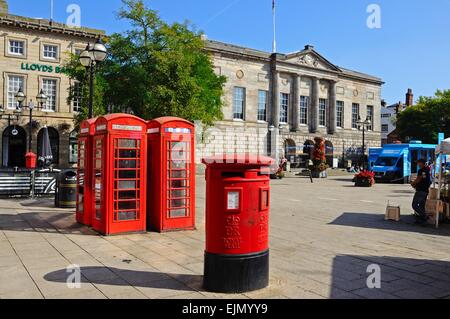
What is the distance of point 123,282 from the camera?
533 centimetres

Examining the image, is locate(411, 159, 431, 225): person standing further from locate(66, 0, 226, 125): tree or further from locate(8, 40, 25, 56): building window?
locate(8, 40, 25, 56): building window

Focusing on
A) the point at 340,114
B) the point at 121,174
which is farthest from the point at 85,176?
the point at 340,114

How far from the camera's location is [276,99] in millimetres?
50656

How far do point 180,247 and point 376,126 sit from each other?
198ft

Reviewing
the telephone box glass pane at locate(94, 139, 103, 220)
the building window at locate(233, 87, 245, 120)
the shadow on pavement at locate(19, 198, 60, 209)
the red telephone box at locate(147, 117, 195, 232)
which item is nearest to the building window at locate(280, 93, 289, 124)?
the building window at locate(233, 87, 245, 120)

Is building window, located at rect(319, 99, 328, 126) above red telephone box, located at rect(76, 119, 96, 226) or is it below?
above

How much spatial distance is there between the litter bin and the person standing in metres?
10.0

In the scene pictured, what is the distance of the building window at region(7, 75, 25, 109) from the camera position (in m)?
34.9

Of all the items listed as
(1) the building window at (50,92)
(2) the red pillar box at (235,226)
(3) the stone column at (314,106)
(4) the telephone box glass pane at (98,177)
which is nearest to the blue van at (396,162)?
(3) the stone column at (314,106)

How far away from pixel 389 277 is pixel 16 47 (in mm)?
37400

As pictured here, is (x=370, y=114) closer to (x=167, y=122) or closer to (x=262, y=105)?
(x=262, y=105)

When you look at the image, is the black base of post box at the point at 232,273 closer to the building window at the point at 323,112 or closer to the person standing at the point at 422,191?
the person standing at the point at 422,191
